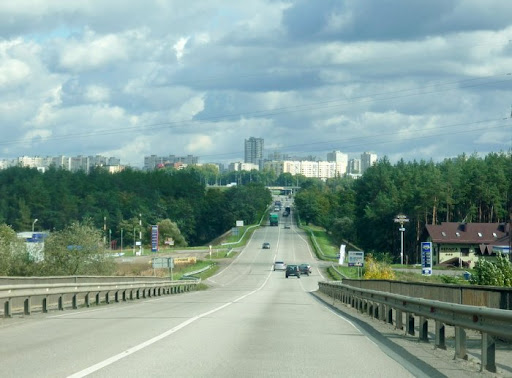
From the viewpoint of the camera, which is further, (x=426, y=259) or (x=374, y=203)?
(x=374, y=203)

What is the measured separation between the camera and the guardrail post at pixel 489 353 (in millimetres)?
11516

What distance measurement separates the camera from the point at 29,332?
58.1 feet

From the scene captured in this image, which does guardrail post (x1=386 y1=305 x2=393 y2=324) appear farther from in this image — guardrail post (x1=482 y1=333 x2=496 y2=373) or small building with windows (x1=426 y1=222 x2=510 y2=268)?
small building with windows (x1=426 y1=222 x2=510 y2=268)

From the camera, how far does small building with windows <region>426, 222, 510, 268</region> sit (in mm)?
126938

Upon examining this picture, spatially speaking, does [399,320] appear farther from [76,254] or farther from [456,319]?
[76,254]

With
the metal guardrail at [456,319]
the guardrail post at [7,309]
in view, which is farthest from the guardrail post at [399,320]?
the guardrail post at [7,309]

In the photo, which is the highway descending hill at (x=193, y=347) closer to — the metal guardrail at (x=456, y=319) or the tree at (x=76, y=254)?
the metal guardrail at (x=456, y=319)

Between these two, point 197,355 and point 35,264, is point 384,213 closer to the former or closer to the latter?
point 35,264

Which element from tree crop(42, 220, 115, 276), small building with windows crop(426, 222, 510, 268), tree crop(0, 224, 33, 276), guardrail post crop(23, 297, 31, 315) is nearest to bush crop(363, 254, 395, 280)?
tree crop(42, 220, 115, 276)

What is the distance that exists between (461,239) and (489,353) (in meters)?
120

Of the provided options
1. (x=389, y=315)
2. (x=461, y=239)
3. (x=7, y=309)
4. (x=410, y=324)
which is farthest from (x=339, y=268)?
(x=410, y=324)

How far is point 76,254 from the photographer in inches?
2325

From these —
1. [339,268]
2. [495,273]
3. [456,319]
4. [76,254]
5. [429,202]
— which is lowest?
[339,268]

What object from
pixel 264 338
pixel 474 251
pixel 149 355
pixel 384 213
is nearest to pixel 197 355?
pixel 149 355
